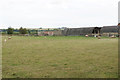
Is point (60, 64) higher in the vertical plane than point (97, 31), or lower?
lower

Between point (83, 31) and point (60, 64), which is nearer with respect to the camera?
point (60, 64)

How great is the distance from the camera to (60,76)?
4809 millimetres

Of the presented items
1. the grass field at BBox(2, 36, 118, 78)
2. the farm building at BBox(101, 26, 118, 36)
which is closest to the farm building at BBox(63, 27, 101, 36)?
the farm building at BBox(101, 26, 118, 36)

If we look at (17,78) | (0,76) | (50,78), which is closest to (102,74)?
(50,78)

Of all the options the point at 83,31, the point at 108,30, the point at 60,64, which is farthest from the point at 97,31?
the point at 60,64

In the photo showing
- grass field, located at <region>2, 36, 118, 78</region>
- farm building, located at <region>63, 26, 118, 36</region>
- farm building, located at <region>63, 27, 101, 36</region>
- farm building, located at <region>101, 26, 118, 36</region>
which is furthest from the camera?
farm building, located at <region>63, 27, 101, 36</region>

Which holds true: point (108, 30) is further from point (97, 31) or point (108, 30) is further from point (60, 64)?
point (60, 64)

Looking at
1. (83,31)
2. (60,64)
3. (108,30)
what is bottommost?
(60,64)

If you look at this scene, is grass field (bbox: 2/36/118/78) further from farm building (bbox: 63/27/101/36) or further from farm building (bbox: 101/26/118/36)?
farm building (bbox: 63/27/101/36)

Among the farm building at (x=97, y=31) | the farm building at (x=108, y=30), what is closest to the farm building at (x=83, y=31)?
the farm building at (x=97, y=31)

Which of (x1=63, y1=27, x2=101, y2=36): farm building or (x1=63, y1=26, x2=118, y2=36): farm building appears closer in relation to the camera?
(x1=63, y1=26, x2=118, y2=36): farm building

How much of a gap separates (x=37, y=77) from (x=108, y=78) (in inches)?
A: 74.6

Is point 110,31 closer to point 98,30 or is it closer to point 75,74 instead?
point 98,30

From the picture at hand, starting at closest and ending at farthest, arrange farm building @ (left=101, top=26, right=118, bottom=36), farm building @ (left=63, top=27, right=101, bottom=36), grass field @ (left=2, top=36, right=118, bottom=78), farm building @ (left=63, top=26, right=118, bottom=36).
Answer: grass field @ (left=2, top=36, right=118, bottom=78), farm building @ (left=63, top=26, right=118, bottom=36), farm building @ (left=101, top=26, right=118, bottom=36), farm building @ (left=63, top=27, right=101, bottom=36)
